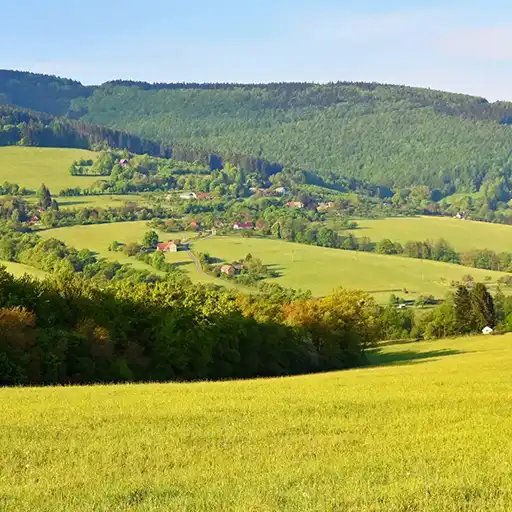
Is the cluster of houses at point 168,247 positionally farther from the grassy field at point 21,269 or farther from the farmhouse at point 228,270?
the grassy field at point 21,269

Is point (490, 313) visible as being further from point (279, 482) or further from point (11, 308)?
point (279, 482)

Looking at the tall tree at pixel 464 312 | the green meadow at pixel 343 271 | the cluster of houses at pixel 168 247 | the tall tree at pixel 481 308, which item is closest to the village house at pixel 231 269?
the green meadow at pixel 343 271

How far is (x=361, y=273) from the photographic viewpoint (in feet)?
594

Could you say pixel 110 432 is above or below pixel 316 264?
above

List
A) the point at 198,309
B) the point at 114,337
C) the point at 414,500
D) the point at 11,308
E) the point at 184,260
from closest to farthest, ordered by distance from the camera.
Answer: the point at 414,500, the point at 11,308, the point at 114,337, the point at 198,309, the point at 184,260

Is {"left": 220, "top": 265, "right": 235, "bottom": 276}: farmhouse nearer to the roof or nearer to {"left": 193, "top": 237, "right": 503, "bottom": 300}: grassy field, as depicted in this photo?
{"left": 193, "top": 237, "right": 503, "bottom": 300}: grassy field

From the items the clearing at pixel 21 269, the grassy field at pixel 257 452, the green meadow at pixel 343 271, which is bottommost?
the green meadow at pixel 343 271

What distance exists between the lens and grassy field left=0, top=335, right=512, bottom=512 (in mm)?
14523

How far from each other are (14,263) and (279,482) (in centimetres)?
14857

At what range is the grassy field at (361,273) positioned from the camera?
552 ft

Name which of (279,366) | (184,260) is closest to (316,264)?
(184,260)

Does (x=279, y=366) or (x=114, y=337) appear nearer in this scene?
(x=114, y=337)

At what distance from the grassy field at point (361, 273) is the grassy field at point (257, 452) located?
426 ft

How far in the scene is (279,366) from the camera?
264 feet
